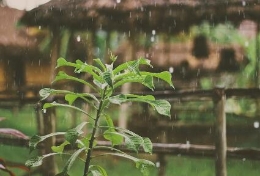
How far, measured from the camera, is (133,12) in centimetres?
343

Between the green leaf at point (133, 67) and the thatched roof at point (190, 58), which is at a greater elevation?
the thatched roof at point (190, 58)

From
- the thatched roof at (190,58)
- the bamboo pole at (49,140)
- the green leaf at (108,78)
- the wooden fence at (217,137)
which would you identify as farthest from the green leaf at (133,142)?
the thatched roof at (190,58)

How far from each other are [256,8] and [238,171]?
1.26m

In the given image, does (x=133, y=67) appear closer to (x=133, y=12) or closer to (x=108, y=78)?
(x=108, y=78)

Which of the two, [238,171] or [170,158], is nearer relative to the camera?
[238,171]

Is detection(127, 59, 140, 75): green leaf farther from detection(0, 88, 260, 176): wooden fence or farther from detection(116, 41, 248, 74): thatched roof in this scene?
detection(116, 41, 248, 74): thatched roof

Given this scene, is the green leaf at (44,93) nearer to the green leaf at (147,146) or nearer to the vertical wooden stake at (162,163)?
the green leaf at (147,146)

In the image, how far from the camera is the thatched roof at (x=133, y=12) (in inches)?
124

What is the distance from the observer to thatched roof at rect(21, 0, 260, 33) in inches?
124

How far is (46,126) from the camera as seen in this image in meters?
2.80

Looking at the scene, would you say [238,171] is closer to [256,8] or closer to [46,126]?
[256,8]

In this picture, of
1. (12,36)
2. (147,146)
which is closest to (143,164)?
(147,146)

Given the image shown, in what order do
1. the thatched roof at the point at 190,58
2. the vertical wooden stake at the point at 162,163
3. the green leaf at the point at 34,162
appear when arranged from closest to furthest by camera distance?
the green leaf at the point at 34,162
the vertical wooden stake at the point at 162,163
the thatched roof at the point at 190,58

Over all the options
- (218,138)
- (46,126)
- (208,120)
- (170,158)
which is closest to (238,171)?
(170,158)
